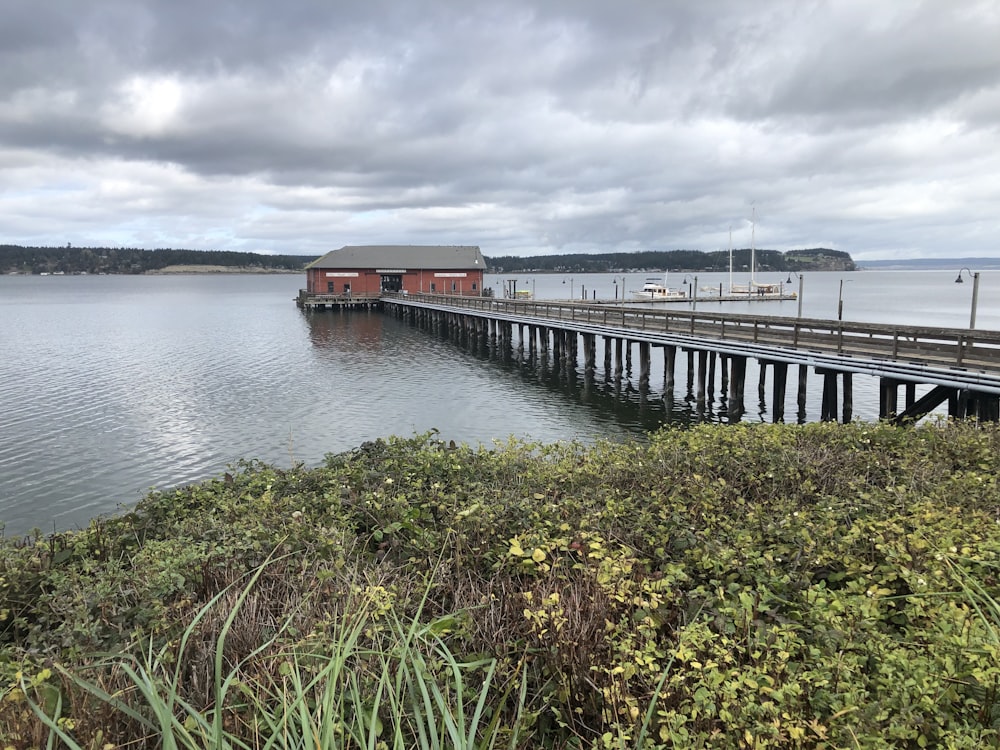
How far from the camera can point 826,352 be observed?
21875 millimetres

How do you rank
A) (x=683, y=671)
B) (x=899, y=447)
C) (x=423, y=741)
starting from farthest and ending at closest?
(x=899, y=447) → (x=683, y=671) → (x=423, y=741)

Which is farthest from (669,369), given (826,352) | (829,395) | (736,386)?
(829,395)

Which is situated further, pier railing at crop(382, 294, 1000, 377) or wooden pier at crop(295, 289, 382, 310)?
wooden pier at crop(295, 289, 382, 310)

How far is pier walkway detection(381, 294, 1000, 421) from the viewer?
17.4 meters

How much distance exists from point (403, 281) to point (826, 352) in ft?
228

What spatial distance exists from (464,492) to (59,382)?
31816mm

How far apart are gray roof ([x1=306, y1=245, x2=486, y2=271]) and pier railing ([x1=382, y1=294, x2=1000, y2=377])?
1850 inches

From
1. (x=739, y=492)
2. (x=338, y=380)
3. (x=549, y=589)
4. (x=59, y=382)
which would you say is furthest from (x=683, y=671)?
(x=59, y=382)

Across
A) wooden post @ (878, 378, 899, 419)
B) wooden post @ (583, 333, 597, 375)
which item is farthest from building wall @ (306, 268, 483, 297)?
wooden post @ (878, 378, 899, 419)

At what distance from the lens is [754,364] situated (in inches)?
1598

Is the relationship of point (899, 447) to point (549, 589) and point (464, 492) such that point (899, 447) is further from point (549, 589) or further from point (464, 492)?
point (549, 589)

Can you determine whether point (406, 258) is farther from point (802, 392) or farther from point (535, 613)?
point (535, 613)

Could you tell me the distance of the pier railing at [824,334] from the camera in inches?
699

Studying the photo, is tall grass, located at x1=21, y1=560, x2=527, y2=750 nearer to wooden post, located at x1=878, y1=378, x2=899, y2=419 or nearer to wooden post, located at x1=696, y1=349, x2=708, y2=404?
wooden post, located at x1=878, y1=378, x2=899, y2=419
